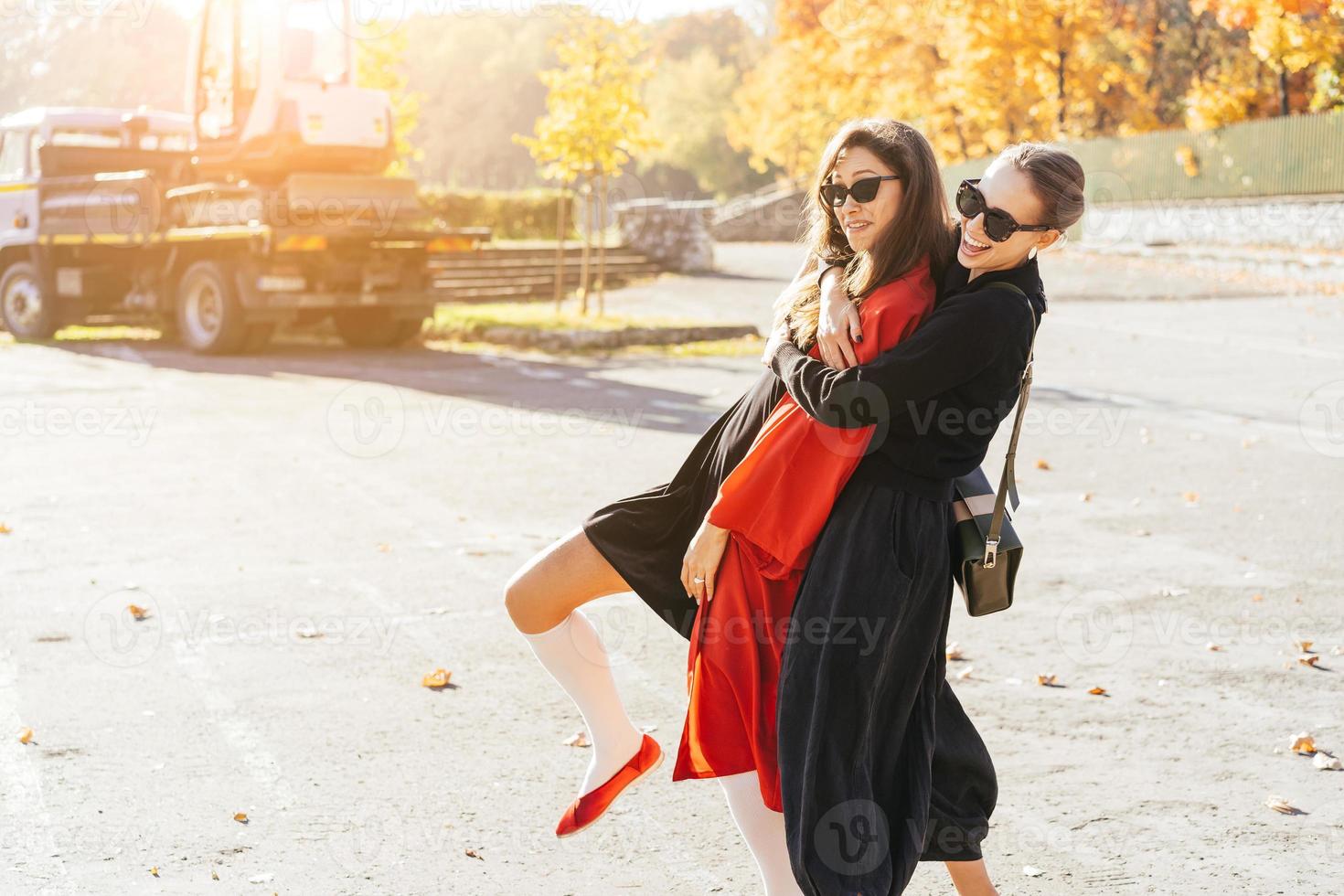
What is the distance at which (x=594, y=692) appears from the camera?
3.25m

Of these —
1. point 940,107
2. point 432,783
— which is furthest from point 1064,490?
point 940,107

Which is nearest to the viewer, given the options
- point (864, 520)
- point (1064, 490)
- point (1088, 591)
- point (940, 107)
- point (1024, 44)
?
point (864, 520)

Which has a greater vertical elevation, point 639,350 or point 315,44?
point 315,44

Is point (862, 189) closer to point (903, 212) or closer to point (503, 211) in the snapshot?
point (903, 212)

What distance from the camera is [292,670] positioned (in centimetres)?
504

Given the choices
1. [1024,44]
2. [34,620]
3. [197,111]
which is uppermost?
[1024,44]

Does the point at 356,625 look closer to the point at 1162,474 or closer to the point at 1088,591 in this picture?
the point at 1088,591

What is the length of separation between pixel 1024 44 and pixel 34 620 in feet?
93.3

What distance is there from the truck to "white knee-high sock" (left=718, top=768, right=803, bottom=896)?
505 inches
